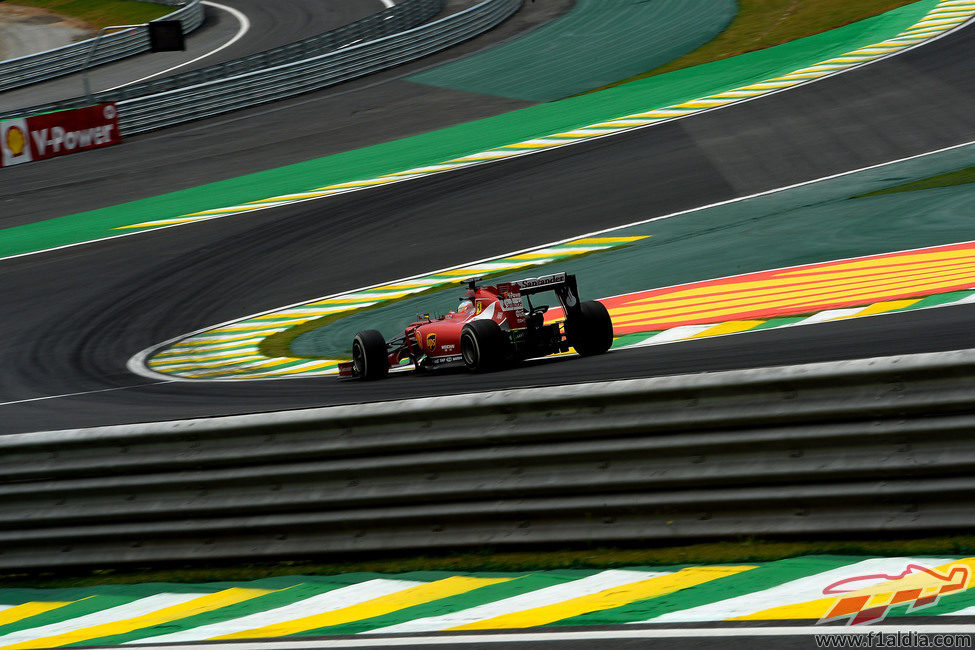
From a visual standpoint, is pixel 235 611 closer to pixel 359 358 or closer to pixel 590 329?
pixel 590 329

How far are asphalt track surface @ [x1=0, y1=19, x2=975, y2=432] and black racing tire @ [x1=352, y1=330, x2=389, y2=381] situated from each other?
1.06 metres

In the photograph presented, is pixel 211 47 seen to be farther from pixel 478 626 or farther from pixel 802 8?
pixel 478 626

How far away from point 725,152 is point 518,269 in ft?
21.4

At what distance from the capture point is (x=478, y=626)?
17.0 feet

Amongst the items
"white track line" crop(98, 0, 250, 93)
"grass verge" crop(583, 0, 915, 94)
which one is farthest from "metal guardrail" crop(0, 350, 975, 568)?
"white track line" crop(98, 0, 250, 93)

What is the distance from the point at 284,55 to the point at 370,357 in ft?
90.5

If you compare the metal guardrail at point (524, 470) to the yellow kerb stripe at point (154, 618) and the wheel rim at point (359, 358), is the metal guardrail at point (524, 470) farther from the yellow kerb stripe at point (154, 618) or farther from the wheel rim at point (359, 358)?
the wheel rim at point (359, 358)

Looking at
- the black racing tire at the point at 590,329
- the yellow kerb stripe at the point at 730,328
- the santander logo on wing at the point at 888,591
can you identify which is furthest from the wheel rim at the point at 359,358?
the santander logo on wing at the point at 888,591

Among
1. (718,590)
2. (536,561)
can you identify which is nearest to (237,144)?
(536,561)

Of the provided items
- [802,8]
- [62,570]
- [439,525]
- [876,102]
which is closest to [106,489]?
[62,570]

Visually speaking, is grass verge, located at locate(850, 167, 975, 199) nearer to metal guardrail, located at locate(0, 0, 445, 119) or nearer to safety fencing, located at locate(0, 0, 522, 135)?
safety fencing, located at locate(0, 0, 522, 135)

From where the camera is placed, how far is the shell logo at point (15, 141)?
31969 millimetres

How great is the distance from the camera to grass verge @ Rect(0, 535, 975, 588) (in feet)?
17.3

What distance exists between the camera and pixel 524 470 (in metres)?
6.09
